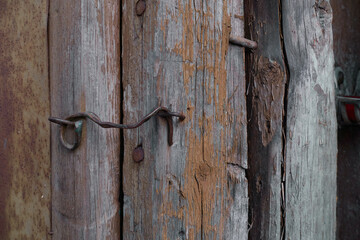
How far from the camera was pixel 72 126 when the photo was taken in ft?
2.85

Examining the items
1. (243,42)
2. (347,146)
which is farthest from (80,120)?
(347,146)

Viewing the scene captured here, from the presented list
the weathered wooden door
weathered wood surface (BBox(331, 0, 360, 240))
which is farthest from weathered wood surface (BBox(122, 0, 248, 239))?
weathered wood surface (BBox(331, 0, 360, 240))

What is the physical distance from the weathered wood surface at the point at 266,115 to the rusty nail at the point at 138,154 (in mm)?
369

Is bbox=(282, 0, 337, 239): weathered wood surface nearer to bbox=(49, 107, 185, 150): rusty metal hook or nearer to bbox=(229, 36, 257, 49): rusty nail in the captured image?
bbox=(229, 36, 257, 49): rusty nail

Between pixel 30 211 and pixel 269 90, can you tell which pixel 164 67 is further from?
pixel 30 211

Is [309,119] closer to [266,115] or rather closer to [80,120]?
[266,115]

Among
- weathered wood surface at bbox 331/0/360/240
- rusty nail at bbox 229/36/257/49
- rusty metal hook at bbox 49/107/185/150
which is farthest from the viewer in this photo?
weathered wood surface at bbox 331/0/360/240

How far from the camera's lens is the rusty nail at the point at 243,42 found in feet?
3.09

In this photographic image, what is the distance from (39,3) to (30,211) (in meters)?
0.67

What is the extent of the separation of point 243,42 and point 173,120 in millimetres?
329

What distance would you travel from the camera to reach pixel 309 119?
1.04 m

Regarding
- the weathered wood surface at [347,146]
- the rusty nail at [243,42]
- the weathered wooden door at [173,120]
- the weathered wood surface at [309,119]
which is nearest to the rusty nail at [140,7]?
the weathered wooden door at [173,120]

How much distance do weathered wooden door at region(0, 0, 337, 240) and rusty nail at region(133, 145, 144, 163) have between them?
12 mm

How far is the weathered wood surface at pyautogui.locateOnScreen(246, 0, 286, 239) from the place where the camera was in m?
0.99
